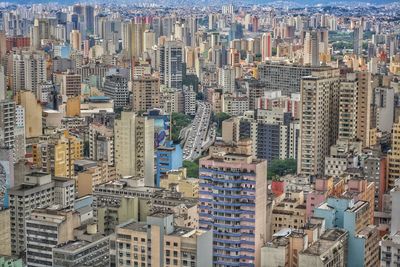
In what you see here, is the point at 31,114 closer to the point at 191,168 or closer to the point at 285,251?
the point at 191,168

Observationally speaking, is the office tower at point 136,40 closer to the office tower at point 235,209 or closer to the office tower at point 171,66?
the office tower at point 171,66

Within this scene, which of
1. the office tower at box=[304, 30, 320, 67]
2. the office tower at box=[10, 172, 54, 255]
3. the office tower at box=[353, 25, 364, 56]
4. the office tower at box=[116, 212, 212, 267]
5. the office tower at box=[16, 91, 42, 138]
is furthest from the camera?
the office tower at box=[353, 25, 364, 56]

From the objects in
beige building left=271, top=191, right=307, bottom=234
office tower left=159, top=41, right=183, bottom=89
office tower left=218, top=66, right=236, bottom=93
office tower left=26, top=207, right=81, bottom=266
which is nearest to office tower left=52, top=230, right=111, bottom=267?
office tower left=26, top=207, right=81, bottom=266

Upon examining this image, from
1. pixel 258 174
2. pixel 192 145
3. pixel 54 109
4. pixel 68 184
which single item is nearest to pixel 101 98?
pixel 54 109

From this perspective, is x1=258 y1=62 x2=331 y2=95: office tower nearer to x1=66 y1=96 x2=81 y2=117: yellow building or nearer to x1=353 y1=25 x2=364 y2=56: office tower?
x1=66 y1=96 x2=81 y2=117: yellow building

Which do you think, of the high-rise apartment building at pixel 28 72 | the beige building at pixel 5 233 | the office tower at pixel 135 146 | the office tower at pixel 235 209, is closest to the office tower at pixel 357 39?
the high-rise apartment building at pixel 28 72

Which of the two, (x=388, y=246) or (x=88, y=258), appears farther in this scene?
(x=88, y=258)

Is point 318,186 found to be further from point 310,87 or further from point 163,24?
point 163,24
